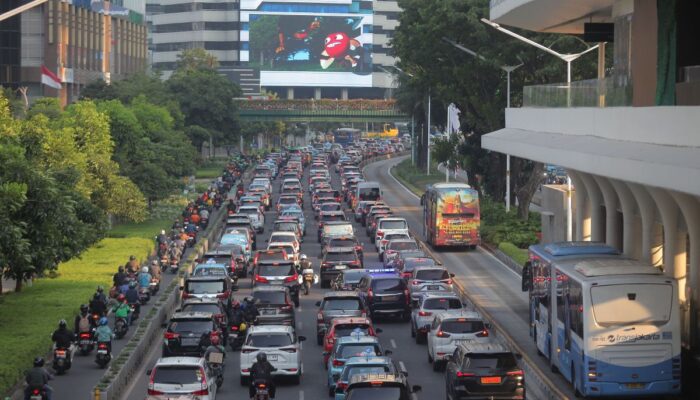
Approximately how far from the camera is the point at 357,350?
3072cm

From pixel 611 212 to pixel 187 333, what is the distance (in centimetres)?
1379

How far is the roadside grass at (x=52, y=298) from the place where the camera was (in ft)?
107

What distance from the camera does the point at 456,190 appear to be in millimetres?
62094

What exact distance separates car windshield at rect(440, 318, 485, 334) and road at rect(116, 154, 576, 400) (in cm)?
116

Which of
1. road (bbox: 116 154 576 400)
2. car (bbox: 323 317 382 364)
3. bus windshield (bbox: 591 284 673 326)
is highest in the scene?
bus windshield (bbox: 591 284 673 326)

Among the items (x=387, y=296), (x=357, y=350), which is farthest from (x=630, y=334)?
(x=387, y=296)

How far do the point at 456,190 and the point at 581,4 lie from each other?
2022 cm

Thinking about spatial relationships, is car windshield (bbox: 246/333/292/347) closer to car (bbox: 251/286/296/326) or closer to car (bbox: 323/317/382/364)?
car (bbox: 323/317/382/364)

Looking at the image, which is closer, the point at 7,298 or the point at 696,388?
the point at 696,388

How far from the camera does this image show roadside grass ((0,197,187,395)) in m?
32.8

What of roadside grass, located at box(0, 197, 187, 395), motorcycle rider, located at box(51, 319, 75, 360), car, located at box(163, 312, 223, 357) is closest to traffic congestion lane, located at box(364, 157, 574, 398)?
car, located at box(163, 312, 223, 357)

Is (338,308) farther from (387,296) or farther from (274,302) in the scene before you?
(387,296)

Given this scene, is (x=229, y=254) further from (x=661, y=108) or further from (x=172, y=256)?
(x=661, y=108)

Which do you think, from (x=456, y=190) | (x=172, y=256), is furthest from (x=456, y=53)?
(x=172, y=256)
